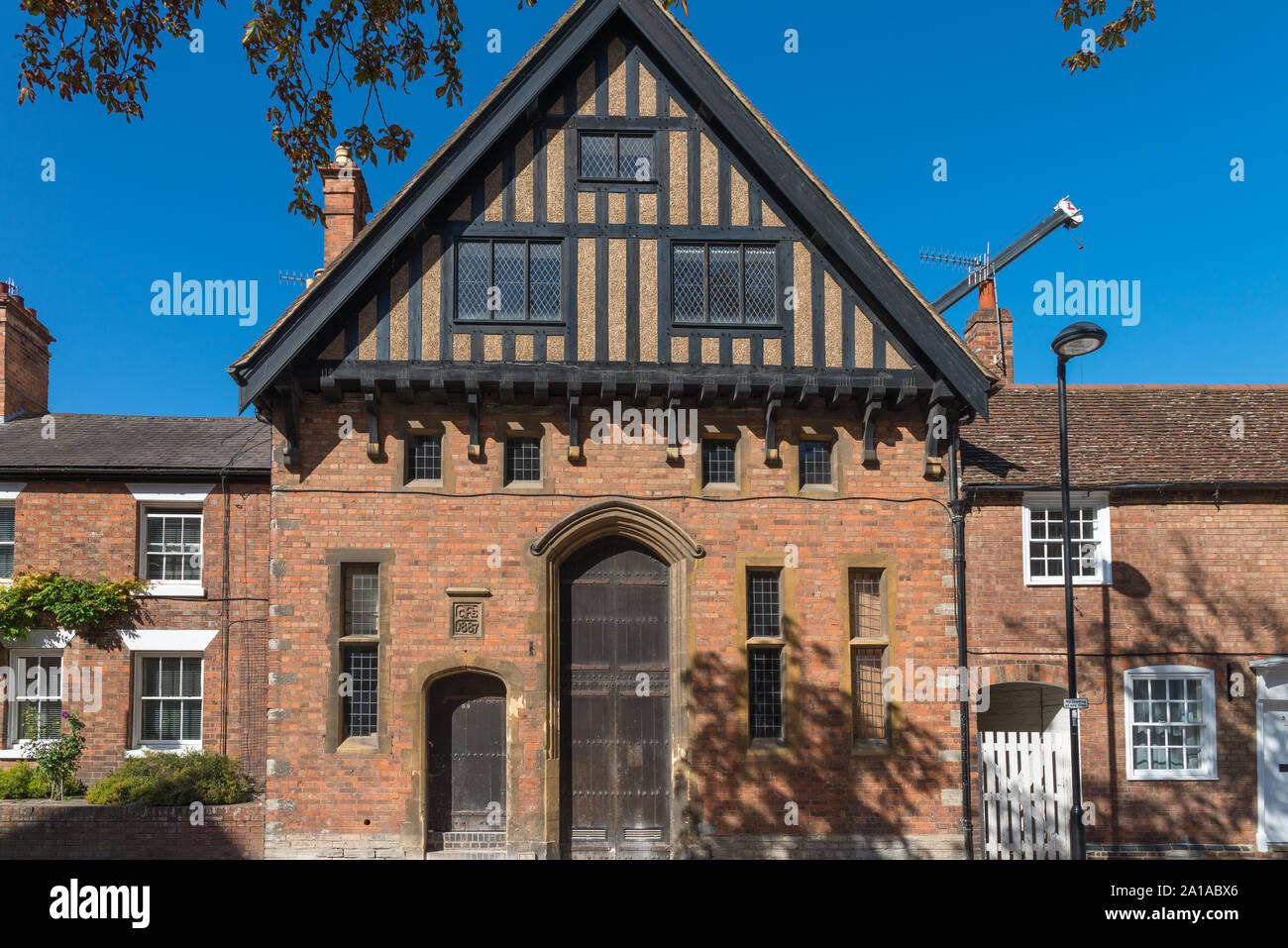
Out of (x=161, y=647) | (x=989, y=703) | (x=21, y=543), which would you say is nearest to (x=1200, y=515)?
(x=989, y=703)

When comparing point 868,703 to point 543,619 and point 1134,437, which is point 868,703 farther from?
point 1134,437

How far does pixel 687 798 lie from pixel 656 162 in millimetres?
9421

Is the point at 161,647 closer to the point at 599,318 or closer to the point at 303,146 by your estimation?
the point at 599,318

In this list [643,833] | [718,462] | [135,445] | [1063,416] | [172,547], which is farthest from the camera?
[135,445]

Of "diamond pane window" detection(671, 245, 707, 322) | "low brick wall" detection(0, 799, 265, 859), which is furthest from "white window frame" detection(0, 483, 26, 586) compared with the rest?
"diamond pane window" detection(671, 245, 707, 322)

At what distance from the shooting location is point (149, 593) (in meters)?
15.8

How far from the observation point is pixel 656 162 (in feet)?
44.7

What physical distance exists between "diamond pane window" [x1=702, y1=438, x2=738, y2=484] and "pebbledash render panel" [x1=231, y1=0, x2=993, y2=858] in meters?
0.07

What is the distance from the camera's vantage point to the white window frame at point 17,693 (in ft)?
49.9

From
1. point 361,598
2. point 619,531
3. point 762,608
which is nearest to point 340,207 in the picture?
point 361,598

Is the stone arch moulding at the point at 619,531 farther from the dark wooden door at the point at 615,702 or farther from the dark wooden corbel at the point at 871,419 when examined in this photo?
the dark wooden corbel at the point at 871,419

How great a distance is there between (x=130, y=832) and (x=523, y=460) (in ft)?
26.3

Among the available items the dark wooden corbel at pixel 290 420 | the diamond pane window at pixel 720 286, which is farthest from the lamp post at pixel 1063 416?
the dark wooden corbel at pixel 290 420

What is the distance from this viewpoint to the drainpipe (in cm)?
1305
